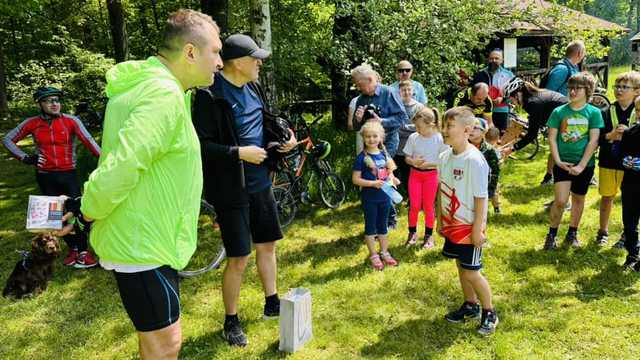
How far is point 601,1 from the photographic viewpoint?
225 ft

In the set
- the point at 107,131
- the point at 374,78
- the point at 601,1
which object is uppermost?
the point at 601,1

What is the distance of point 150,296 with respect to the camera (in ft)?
6.84

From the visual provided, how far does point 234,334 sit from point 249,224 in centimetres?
88

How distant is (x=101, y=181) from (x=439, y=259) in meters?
4.01

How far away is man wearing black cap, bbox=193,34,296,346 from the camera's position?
3.21 metres

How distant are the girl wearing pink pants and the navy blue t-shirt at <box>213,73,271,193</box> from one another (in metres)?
2.20

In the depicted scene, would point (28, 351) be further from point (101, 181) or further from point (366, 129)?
point (366, 129)

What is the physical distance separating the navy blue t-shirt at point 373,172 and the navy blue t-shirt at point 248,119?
151 centimetres

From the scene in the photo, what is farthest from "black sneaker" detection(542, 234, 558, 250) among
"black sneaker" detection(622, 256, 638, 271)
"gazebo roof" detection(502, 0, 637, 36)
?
"gazebo roof" detection(502, 0, 637, 36)

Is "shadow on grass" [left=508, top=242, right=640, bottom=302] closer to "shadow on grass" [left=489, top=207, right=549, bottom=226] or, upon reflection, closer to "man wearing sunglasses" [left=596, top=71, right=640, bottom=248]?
Result: "man wearing sunglasses" [left=596, top=71, right=640, bottom=248]

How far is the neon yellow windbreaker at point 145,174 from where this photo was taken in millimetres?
1825

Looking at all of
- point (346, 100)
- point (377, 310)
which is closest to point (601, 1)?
point (346, 100)

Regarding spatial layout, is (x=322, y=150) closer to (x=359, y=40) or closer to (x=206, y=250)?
(x=206, y=250)

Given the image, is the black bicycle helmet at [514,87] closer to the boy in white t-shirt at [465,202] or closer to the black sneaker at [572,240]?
the black sneaker at [572,240]
